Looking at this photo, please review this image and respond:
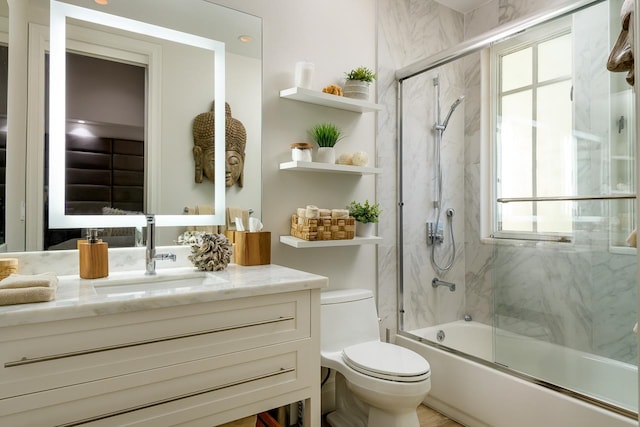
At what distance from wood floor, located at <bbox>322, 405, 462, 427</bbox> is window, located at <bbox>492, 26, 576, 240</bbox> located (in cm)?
109

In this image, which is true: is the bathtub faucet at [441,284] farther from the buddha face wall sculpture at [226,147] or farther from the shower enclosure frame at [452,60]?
the buddha face wall sculpture at [226,147]

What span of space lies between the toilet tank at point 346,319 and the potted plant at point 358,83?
116cm

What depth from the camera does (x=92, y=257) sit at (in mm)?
1482

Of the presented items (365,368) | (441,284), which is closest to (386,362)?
(365,368)

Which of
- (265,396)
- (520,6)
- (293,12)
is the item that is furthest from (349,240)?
(520,6)

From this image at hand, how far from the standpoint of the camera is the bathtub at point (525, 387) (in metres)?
1.61

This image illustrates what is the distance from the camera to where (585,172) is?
1860mm

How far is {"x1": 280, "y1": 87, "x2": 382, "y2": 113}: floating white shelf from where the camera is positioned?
201 centimetres

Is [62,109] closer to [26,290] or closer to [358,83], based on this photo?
[26,290]

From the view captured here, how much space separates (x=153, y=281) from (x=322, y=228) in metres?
0.86

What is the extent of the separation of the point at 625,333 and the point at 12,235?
8.71 feet

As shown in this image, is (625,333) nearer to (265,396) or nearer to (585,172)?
(585,172)

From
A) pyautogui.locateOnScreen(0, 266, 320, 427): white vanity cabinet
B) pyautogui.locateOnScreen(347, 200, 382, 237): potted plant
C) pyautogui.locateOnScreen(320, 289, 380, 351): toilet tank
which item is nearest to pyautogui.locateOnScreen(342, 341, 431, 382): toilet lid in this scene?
pyautogui.locateOnScreen(320, 289, 380, 351): toilet tank

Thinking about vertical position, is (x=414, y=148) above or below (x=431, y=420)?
above
